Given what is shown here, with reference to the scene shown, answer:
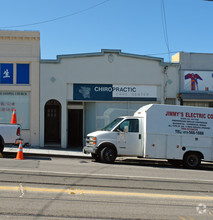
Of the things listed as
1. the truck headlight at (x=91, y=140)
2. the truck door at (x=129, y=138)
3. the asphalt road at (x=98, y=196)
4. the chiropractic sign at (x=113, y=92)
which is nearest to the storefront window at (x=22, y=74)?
the chiropractic sign at (x=113, y=92)

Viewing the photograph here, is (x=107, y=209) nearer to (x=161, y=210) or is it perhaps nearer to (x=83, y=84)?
(x=161, y=210)

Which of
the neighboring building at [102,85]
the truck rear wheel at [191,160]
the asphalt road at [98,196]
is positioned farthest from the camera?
the neighboring building at [102,85]

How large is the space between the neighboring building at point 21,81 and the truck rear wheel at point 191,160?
348 inches

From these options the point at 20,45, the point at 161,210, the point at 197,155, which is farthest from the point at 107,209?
the point at 20,45

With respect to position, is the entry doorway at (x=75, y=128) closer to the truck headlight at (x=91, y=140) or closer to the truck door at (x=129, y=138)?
the truck headlight at (x=91, y=140)

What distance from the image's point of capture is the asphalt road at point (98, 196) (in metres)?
5.62

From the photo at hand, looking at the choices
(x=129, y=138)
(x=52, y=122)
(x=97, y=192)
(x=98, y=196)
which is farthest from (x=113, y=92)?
(x=98, y=196)

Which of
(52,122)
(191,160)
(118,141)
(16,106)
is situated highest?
(16,106)

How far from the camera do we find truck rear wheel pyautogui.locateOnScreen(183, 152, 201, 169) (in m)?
13.2

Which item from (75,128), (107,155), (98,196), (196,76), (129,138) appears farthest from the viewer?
(75,128)

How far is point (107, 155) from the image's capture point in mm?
12867

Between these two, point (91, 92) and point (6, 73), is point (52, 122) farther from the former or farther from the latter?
point (6, 73)

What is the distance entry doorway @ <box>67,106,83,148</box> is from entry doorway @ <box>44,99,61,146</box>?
2.82 feet

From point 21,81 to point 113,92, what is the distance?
5.42m
